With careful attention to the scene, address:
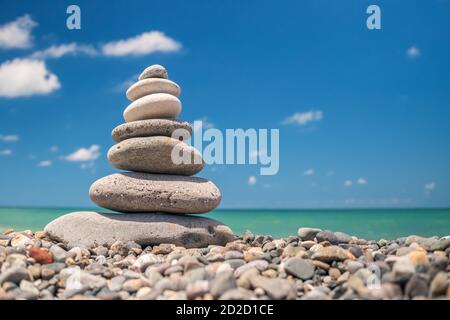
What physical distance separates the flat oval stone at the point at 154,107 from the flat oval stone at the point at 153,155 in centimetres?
70

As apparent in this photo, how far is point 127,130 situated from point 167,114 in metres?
0.99

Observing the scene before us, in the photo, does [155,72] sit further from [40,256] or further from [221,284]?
[221,284]

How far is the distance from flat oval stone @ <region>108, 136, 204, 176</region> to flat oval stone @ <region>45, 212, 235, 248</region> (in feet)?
3.50

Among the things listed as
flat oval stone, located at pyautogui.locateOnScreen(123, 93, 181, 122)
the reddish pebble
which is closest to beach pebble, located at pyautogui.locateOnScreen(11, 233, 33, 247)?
the reddish pebble

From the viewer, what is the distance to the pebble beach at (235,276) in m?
5.00

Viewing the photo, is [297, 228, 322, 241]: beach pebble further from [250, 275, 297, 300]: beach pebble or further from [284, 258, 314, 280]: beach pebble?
[250, 275, 297, 300]: beach pebble

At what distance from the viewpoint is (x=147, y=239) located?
29.9ft

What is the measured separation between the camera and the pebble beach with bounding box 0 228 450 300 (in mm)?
4996

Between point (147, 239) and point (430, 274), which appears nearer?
point (430, 274)

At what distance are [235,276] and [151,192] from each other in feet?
13.7
